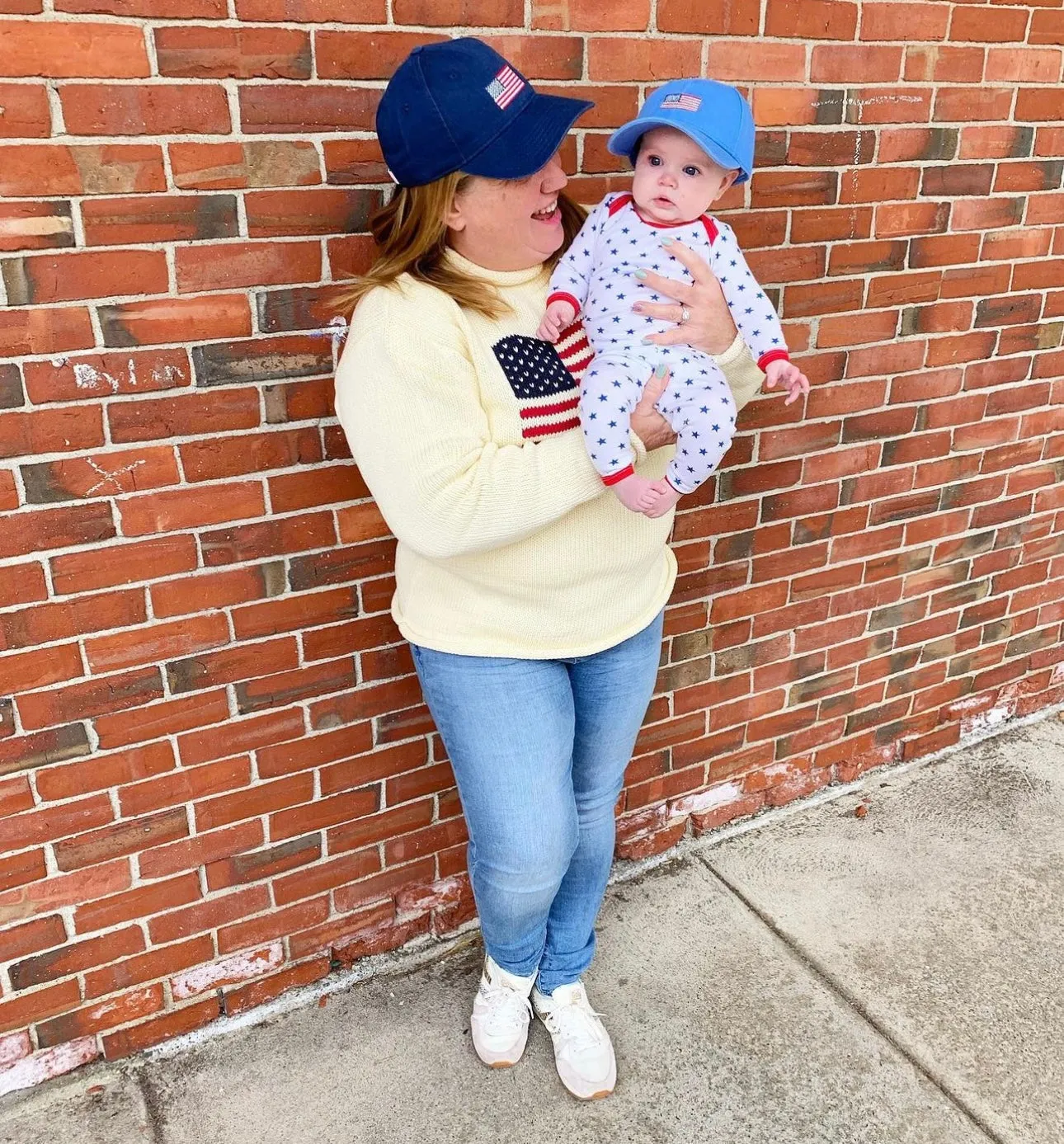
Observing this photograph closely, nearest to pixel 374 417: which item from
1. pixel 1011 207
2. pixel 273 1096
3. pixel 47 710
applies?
pixel 47 710

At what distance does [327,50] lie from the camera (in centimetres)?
193

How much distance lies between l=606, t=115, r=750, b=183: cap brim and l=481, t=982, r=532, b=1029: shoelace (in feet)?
5.70

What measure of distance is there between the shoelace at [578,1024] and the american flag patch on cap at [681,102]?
1835mm

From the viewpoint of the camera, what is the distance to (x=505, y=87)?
177 cm

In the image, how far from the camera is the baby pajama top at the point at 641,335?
179 centimetres

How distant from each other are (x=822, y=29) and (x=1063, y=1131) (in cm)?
249

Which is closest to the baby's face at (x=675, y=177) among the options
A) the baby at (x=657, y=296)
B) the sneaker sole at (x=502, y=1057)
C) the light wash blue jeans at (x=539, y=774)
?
the baby at (x=657, y=296)

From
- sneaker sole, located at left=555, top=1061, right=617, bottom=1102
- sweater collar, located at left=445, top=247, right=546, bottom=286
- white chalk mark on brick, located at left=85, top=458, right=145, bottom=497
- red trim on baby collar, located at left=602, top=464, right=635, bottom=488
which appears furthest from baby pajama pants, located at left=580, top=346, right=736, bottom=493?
sneaker sole, located at left=555, top=1061, right=617, bottom=1102

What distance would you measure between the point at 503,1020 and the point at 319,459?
128cm

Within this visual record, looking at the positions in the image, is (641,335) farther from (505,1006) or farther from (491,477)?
(505,1006)

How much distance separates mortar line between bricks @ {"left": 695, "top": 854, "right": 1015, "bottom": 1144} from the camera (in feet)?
7.23

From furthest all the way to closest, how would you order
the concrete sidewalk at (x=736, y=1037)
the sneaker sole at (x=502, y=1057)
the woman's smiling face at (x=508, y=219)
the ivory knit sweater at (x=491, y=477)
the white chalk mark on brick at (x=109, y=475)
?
the sneaker sole at (x=502, y=1057) → the concrete sidewalk at (x=736, y=1037) → the white chalk mark on brick at (x=109, y=475) → the woman's smiling face at (x=508, y=219) → the ivory knit sweater at (x=491, y=477)

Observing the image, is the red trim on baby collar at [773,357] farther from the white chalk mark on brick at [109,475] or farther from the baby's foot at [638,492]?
the white chalk mark on brick at [109,475]

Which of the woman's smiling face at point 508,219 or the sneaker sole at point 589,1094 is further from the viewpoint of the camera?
the sneaker sole at point 589,1094
